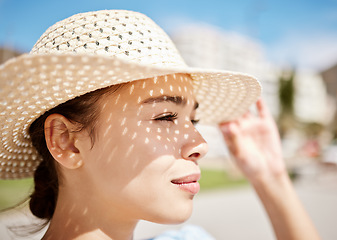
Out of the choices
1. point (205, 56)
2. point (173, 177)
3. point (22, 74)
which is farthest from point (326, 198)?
point (205, 56)

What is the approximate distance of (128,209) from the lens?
114 centimetres

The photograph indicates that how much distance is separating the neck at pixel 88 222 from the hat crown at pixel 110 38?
62 cm

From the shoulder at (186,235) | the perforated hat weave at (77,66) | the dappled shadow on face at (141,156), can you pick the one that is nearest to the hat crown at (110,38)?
the perforated hat weave at (77,66)

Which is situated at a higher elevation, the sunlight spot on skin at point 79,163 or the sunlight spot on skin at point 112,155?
the sunlight spot on skin at point 112,155

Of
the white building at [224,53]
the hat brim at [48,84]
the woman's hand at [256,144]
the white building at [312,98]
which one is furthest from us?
the white building at [312,98]

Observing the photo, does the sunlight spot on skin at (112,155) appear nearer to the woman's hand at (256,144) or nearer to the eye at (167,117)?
the eye at (167,117)

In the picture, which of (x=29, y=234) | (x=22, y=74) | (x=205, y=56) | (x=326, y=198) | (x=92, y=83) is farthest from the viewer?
(x=205, y=56)

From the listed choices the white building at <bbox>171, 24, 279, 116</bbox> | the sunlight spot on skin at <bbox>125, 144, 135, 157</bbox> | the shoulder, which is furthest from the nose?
the white building at <bbox>171, 24, 279, 116</bbox>

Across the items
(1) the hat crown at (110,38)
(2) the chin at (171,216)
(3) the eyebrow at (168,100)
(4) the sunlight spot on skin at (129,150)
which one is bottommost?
(2) the chin at (171,216)

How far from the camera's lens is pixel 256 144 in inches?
73.3

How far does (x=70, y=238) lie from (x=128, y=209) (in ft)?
1.03

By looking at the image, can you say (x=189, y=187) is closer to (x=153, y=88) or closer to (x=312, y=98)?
(x=153, y=88)

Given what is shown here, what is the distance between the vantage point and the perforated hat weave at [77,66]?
0.89 meters

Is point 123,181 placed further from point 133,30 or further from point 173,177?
point 133,30
